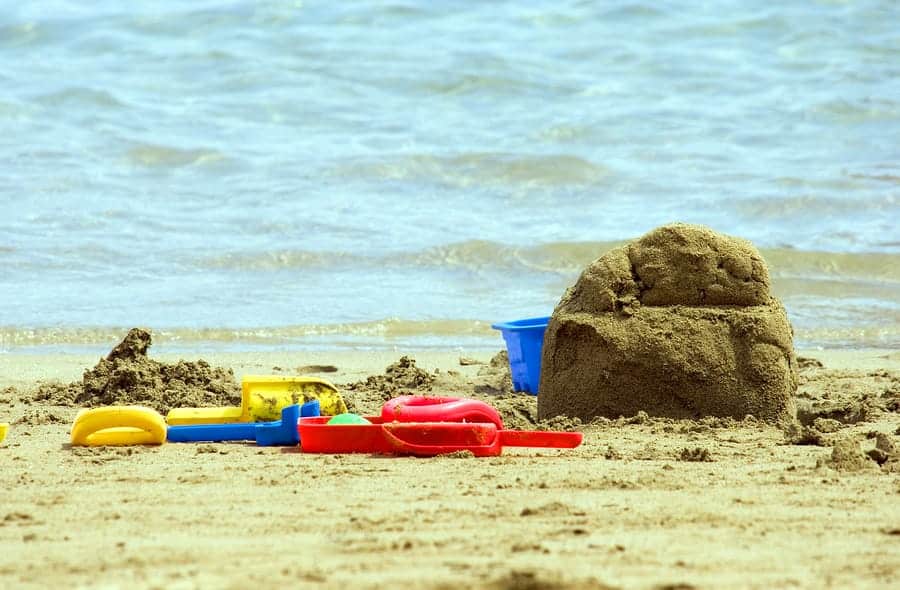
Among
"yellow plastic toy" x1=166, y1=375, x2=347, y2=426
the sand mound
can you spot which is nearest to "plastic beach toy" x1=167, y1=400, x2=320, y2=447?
"yellow plastic toy" x1=166, y1=375, x2=347, y2=426

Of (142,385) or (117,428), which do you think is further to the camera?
(142,385)

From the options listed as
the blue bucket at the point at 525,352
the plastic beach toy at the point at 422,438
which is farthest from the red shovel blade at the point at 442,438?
the blue bucket at the point at 525,352

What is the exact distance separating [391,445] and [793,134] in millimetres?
12685

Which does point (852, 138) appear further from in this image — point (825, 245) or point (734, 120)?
point (825, 245)

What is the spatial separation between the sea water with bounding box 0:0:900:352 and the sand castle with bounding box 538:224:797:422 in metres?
3.25

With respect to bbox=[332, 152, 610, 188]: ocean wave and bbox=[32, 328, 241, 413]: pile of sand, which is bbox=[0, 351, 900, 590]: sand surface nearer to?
bbox=[32, 328, 241, 413]: pile of sand

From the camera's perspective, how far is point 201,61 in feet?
59.5

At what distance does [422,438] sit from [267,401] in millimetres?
849

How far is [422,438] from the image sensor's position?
435 centimetres

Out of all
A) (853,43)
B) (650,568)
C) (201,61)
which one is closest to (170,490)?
(650,568)

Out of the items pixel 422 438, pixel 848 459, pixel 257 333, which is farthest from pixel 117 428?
pixel 257 333

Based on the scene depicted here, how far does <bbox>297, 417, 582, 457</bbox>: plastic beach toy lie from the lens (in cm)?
433

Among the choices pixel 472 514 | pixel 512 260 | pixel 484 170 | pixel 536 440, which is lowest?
pixel 472 514

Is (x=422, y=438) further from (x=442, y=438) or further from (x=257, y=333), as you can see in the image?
(x=257, y=333)
